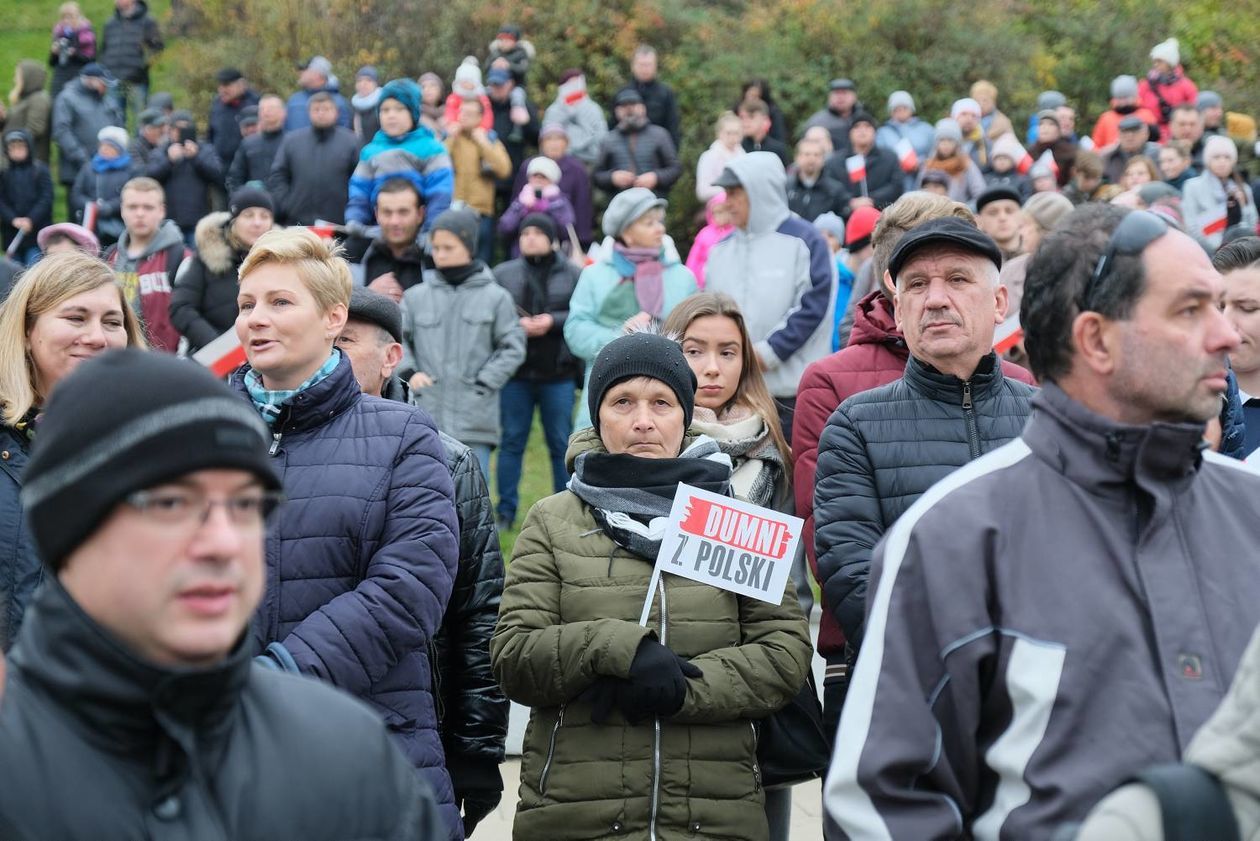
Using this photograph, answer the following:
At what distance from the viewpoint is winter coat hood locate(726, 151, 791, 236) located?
30.0 feet

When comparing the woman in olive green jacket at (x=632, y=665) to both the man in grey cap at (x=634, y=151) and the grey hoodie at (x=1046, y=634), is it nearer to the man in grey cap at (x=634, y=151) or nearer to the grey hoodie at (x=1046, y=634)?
the grey hoodie at (x=1046, y=634)

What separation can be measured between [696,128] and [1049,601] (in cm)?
1909

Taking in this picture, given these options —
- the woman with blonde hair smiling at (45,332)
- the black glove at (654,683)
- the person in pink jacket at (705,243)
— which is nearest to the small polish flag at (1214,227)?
the person in pink jacket at (705,243)

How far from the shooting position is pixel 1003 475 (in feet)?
9.88

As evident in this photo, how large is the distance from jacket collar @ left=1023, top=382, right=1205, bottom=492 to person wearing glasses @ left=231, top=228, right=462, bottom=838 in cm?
179

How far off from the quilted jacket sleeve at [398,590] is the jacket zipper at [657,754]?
601 millimetres

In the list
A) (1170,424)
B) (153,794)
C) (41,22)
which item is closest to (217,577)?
(153,794)

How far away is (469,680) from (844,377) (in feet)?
5.29

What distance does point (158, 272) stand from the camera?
11.2 metres

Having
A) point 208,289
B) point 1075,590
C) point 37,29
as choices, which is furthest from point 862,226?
point 37,29

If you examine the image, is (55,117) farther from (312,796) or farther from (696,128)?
(312,796)

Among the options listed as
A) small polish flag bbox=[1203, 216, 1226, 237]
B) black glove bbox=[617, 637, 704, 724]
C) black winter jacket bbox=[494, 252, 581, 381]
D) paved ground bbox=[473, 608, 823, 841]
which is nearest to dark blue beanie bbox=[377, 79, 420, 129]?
black winter jacket bbox=[494, 252, 581, 381]

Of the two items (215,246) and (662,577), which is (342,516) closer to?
(662,577)

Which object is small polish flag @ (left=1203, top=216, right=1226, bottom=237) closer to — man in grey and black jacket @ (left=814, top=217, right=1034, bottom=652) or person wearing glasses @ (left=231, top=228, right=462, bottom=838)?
man in grey and black jacket @ (left=814, top=217, right=1034, bottom=652)
